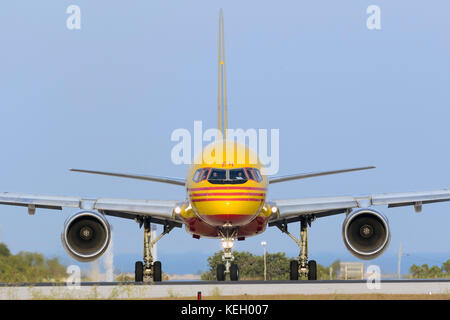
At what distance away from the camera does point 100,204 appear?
116 feet

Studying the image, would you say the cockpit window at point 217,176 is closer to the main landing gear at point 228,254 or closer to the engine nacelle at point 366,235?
the main landing gear at point 228,254

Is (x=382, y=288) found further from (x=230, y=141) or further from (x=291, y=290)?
(x=230, y=141)

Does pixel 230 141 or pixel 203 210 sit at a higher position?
pixel 230 141

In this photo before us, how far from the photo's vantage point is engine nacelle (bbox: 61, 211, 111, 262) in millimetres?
34028

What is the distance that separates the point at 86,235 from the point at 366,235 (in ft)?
31.7

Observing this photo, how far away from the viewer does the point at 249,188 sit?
102 feet

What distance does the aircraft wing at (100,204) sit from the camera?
3472 cm

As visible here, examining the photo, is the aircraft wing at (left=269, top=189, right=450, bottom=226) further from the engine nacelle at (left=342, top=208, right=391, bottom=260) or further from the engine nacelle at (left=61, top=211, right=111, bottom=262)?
the engine nacelle at (left=61, top=211, right=111, bottom=262)

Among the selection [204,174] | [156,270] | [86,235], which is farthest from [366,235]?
[86,235]

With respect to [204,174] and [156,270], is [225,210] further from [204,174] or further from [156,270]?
[156,270]
